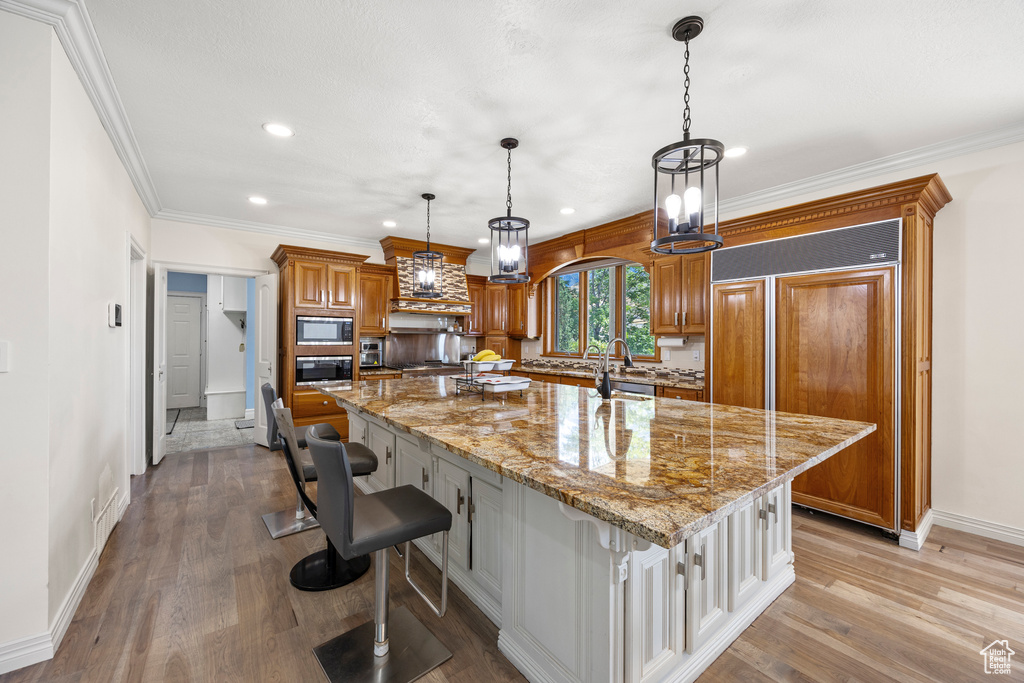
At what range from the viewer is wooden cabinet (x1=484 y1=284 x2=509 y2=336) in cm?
653

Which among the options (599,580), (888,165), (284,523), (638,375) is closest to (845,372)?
(888,165)

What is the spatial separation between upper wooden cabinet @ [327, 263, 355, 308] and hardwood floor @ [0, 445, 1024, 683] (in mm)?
2670

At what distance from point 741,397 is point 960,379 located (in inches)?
52.2

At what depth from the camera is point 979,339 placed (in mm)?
2811

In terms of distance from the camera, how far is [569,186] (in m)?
3.66

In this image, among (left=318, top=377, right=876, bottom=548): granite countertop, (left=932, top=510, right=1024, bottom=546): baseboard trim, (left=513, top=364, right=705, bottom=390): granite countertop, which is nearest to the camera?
(left=318, top=377, right=876, bottom=548): granite countertop

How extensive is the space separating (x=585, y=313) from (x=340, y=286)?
3.14 metres

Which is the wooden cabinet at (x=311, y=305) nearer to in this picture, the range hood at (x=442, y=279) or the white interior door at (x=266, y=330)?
the white interior door at (x=266, y=330)

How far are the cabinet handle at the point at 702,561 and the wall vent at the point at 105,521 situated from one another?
10.0 feet

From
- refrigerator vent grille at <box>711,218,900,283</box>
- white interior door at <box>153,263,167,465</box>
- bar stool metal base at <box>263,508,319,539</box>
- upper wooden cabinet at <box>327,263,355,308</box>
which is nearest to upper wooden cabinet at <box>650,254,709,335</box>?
refrigerator vent grille at <box>711,218,900,283</box>

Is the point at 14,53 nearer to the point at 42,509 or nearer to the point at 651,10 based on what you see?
the point at 42,509

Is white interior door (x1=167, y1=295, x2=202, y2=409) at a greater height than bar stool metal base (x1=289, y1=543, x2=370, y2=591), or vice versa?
white interior door (x1=167, y1=295, x2=202, y2=409)

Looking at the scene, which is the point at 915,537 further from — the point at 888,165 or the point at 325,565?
the point at 325,565

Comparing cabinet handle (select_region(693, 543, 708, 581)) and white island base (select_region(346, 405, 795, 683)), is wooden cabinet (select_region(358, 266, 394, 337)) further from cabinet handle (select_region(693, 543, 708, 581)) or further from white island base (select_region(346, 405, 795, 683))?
cabinet handle (select_region(693, 543, 708, 581))
